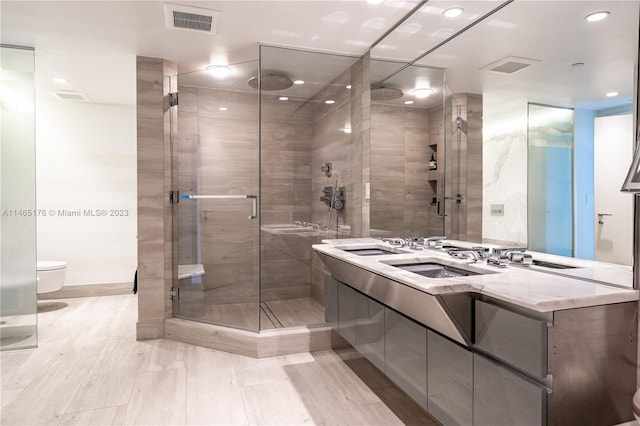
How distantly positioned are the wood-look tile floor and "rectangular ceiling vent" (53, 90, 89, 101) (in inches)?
106

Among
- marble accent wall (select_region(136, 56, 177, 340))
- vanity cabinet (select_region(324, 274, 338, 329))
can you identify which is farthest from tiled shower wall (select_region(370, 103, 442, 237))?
marble accent wall (select_region(136, 56, 177, 340))

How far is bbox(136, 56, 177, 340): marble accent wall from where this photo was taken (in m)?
3.42

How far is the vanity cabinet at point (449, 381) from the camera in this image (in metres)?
1.50

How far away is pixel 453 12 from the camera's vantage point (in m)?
2.32

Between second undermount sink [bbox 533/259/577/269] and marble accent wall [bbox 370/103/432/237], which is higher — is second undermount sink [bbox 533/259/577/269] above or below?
below

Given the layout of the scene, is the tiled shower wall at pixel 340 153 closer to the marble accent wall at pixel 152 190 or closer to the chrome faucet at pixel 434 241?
the chrome faucet at pixel 434 241

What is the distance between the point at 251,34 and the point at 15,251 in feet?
8.62

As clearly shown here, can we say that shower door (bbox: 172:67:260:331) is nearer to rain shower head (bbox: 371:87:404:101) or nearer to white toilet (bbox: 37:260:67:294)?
rain shower head (bbox: 371:87:404:101)

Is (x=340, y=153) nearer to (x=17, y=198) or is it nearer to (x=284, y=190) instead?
(x=284, y=190)

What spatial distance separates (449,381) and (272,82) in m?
2.60

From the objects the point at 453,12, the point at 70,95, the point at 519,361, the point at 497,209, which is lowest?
the point at 519,361

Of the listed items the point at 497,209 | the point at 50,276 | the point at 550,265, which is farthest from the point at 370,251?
the point at 50,276

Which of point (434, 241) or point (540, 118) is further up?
point (540, 118)

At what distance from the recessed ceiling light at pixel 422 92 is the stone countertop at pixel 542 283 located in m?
1.22
